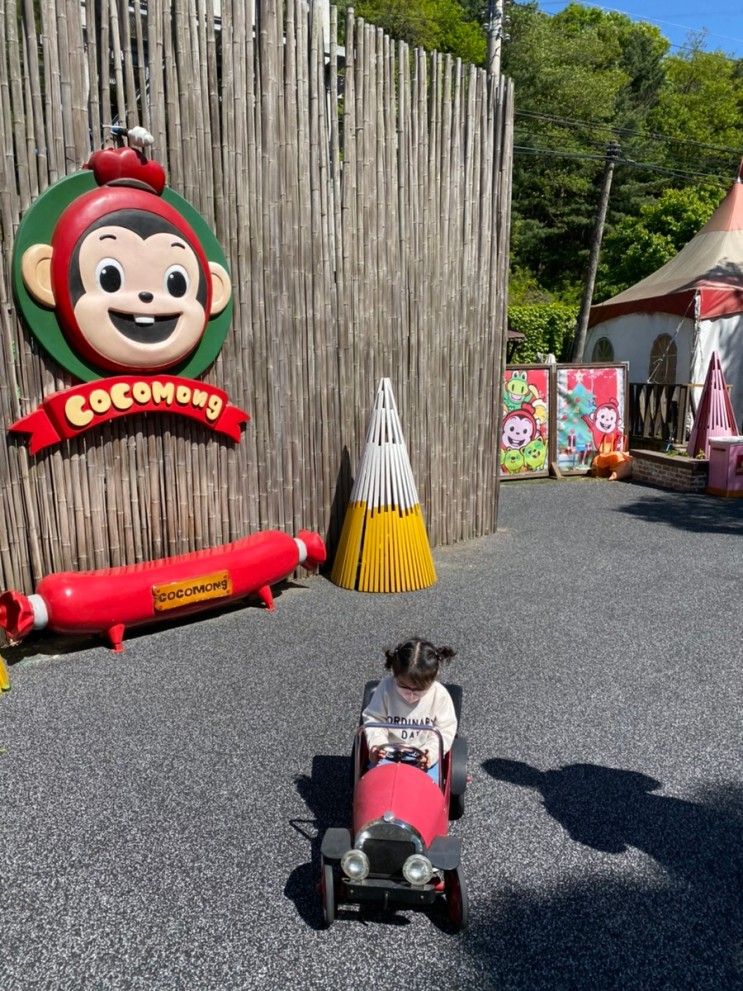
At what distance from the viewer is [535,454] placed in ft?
41.4

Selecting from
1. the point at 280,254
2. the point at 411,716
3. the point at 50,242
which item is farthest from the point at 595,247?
the point at 411,716

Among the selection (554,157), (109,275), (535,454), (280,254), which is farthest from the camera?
(554,157)

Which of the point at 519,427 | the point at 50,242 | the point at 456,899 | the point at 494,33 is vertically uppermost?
the point at 494,33

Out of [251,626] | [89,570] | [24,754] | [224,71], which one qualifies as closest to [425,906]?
[24,754]

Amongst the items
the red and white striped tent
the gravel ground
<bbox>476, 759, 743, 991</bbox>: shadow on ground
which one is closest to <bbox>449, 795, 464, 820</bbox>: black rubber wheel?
the gravel ground

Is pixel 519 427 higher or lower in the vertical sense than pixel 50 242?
lower

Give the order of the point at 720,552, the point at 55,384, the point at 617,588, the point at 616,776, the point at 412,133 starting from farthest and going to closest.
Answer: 1. the point at 720,552
2. the point at 412,133
3. the point at 617,588
4. the point at 55,384
5. the point at 616,776

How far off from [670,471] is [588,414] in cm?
181

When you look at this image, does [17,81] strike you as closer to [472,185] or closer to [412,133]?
[412,133]

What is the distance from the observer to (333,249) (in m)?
6.98

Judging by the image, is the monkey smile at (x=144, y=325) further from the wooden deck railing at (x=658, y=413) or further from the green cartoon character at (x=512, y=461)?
the wooden deck railing at (x=658, y=413)

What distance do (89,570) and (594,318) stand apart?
16.0 m

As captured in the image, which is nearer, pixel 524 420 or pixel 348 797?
pixel 348 797

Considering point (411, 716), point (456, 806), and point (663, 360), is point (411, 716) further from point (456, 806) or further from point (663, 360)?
point (663, 360)
